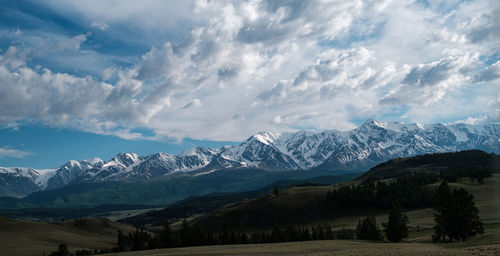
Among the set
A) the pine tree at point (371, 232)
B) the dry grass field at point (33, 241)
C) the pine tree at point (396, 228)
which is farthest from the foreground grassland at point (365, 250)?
the dry grass field at point (33, 241)

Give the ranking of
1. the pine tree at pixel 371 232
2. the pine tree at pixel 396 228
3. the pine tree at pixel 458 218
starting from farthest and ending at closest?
the pine tree at pixel 371 232
the pine tree at pixel 396 228
the pine tree at pixel 458 218

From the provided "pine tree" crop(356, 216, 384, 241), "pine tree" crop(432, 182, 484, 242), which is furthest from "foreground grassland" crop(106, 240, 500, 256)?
"pine tree" crop(356, 216, 384, 241)

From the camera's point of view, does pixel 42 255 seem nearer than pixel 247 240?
No

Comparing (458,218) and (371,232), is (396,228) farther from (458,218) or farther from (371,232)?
(458,218)

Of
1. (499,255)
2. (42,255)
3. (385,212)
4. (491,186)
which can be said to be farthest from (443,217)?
(491,186)

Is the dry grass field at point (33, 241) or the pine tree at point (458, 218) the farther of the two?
the dry grass field at point (33, 241)

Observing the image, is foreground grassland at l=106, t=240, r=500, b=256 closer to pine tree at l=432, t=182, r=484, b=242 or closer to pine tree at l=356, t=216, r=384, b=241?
pine tree at l=432, t=182, r=484, b=242

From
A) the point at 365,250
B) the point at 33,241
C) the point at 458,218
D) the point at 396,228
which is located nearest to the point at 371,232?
the point at 396,228

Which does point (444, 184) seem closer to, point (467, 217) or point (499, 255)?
point (467, 217)

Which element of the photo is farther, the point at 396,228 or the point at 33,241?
the point at 33,241

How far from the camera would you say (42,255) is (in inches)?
5477

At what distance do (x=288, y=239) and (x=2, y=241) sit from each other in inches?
4968

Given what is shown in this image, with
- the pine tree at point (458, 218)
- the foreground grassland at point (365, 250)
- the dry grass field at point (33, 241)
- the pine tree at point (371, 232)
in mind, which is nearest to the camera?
the foreground grassland at point (365, 250)

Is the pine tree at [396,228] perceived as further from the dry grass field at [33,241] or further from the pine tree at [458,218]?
the dry grass field at [33,241]
